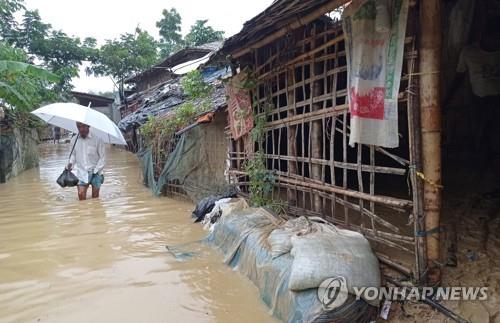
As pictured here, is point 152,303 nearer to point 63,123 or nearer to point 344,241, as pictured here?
point 344,241

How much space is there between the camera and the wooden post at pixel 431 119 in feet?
9.97

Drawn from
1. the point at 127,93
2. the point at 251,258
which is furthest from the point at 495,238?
the point at 127,93

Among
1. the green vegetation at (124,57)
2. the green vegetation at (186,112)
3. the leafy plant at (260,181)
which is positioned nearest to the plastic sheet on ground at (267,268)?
the leafy plant at (260,181)

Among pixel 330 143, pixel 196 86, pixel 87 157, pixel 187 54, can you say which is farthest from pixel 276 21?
pixel 187 54

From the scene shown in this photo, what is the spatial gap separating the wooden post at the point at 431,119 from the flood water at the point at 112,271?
57.9 inches

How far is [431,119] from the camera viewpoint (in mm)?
3076

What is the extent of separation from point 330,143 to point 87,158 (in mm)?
5728

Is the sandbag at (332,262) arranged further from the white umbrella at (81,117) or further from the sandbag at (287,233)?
the white umbrella at (81,117)

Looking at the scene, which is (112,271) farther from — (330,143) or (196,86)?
(196,86)

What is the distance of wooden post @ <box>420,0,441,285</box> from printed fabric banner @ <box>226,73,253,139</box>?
322 cm

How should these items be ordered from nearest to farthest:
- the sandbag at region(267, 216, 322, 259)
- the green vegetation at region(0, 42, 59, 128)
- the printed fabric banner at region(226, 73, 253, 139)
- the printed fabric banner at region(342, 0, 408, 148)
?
1. the printed fabric banner at region(342, 0, 408, 148)
2. the sandbag at region(267, 216, 322, 259)
3. the printed fabric banner at region(226, 73, 253, 139)
4. the green vegetation at region(0, 42, 59, 128)

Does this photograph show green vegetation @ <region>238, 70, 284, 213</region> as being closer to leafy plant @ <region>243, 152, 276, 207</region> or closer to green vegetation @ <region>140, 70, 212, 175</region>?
leafy plant @ <region>243, 152, 276, 207</region>

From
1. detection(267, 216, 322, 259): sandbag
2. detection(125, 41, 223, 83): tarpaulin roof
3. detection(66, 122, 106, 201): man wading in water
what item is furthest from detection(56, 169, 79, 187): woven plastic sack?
detection(125, 41, 223, 83): tarpaulin roof

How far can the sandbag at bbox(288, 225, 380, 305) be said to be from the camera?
2.96 metres
